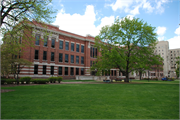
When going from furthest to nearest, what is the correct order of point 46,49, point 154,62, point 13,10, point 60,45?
point 60,45, point 46,49, point 154,62, point 13,10

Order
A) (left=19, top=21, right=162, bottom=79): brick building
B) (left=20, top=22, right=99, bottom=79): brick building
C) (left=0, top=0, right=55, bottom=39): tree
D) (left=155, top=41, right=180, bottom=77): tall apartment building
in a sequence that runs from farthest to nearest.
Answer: (left=155, top=41, right=180, bottom=77): tall apartment building
(left=20, top=22, right=99, bottom=79): brick building
(left=19, top=21, right=162, bottom=79): brick building
(left=0, top=0, right=55, bottom=39): tree

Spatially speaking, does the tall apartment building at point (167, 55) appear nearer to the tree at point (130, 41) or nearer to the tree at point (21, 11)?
the tree at point (130, 41)

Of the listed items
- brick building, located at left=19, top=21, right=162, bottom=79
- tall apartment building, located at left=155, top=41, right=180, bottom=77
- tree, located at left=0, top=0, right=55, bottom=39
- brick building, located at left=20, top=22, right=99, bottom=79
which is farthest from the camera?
tall apartment building, located at left=155, top=41, right=180, bottom=77

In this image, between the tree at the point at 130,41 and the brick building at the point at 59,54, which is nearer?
the tree at the point at 130,41

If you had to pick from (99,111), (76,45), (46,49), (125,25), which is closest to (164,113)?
(99,111)

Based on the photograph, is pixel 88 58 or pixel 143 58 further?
pixel 88 58

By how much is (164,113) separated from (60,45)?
40.9m

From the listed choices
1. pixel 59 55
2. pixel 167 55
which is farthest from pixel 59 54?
pixel 167 55

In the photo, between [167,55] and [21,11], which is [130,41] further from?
[167,55]

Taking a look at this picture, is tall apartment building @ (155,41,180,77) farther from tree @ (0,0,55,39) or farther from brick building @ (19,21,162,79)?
tree @ (0,0,55,39)

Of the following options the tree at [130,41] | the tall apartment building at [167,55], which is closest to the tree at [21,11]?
the tree at [130,41]

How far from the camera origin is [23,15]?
49.0 ft

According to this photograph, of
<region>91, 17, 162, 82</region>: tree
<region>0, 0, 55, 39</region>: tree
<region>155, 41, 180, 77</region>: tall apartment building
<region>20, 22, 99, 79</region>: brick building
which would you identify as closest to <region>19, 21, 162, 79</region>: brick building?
<region>20, 22, 99, 79</region>: brick building

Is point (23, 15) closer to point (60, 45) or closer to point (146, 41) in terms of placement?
point (146, 41)
